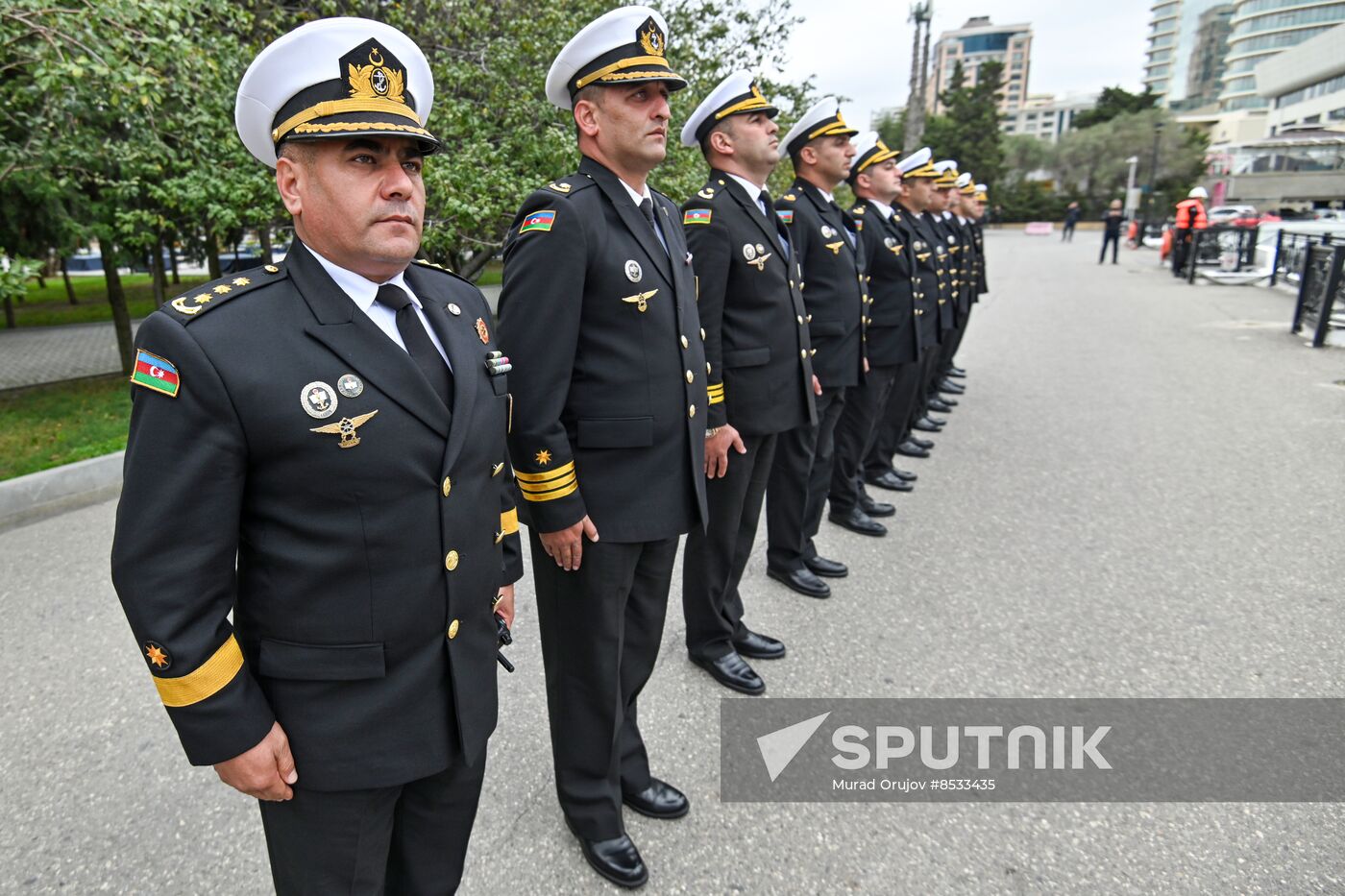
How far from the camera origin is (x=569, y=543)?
7.29ft

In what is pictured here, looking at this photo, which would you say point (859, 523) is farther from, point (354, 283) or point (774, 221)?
point (354, 283)

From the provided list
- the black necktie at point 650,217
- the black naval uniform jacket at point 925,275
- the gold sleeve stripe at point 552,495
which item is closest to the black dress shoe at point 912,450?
the black naval uniform jacket at point 925,275

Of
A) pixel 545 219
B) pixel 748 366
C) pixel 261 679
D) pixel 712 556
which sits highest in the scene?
pixel 545 219

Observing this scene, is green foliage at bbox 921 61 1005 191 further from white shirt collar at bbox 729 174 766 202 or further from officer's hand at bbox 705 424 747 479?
officer's hand at bbox 705 424 747 479

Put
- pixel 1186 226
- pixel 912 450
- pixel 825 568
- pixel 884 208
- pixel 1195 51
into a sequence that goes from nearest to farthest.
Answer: pixel 825 568 → pixel 884 208 → pixel 912 450 → pixel 1186 226 → pixel 1195 51

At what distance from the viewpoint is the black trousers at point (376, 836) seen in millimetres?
1535

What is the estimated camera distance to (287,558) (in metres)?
1.40

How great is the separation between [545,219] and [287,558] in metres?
1.17

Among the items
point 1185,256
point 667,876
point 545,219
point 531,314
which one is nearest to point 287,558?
point 531,314

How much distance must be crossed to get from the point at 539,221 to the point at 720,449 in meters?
1.15

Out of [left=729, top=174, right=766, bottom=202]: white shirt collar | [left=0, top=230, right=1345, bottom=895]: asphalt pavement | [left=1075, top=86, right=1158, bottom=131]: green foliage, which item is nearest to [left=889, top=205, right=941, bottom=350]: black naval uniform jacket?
[left=0, top=230, right=1345, bottom=895]: asphalt pavement

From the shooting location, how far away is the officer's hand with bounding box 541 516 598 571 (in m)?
2.21

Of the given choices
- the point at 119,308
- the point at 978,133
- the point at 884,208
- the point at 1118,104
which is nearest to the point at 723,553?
the point at 884,208

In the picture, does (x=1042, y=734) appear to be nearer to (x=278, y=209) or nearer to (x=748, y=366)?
(x=748, y=366)
